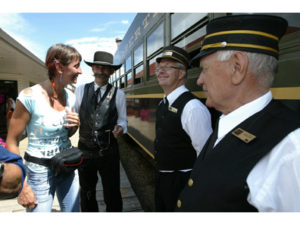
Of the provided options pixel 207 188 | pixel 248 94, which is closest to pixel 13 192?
pixel 207 188

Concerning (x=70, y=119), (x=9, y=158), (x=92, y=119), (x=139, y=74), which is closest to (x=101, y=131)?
(x=92, y=119)

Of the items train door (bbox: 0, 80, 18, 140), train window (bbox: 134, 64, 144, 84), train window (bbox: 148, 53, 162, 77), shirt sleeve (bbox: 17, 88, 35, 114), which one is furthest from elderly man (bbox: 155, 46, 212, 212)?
train door (bbox: 0, 80, 18, 140)

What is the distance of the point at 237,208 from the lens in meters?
0.68

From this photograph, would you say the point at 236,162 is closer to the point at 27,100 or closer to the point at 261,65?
the point at 261,65

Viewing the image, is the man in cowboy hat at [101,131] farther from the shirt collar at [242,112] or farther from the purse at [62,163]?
the shirt collar at [242,112]

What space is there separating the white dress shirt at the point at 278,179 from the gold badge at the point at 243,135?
0.25ft

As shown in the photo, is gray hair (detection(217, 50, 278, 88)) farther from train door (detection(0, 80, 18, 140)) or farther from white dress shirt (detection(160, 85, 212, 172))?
train door (detection(0, 80, 18, 140))

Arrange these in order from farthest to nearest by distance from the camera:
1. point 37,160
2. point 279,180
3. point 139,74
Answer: point 139,74, point 37,160, point 279,180

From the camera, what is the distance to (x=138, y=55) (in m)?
4.37

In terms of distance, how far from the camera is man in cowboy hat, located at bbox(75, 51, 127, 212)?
2199 mm

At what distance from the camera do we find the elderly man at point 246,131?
2.00 ft

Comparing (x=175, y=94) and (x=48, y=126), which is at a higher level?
(x=175, y=94)

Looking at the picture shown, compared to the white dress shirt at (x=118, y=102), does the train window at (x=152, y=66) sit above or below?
above

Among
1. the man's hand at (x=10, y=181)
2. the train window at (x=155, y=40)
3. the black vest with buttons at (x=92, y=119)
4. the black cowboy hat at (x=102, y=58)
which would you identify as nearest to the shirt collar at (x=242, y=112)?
the man's hand at (x=10, y=181)
